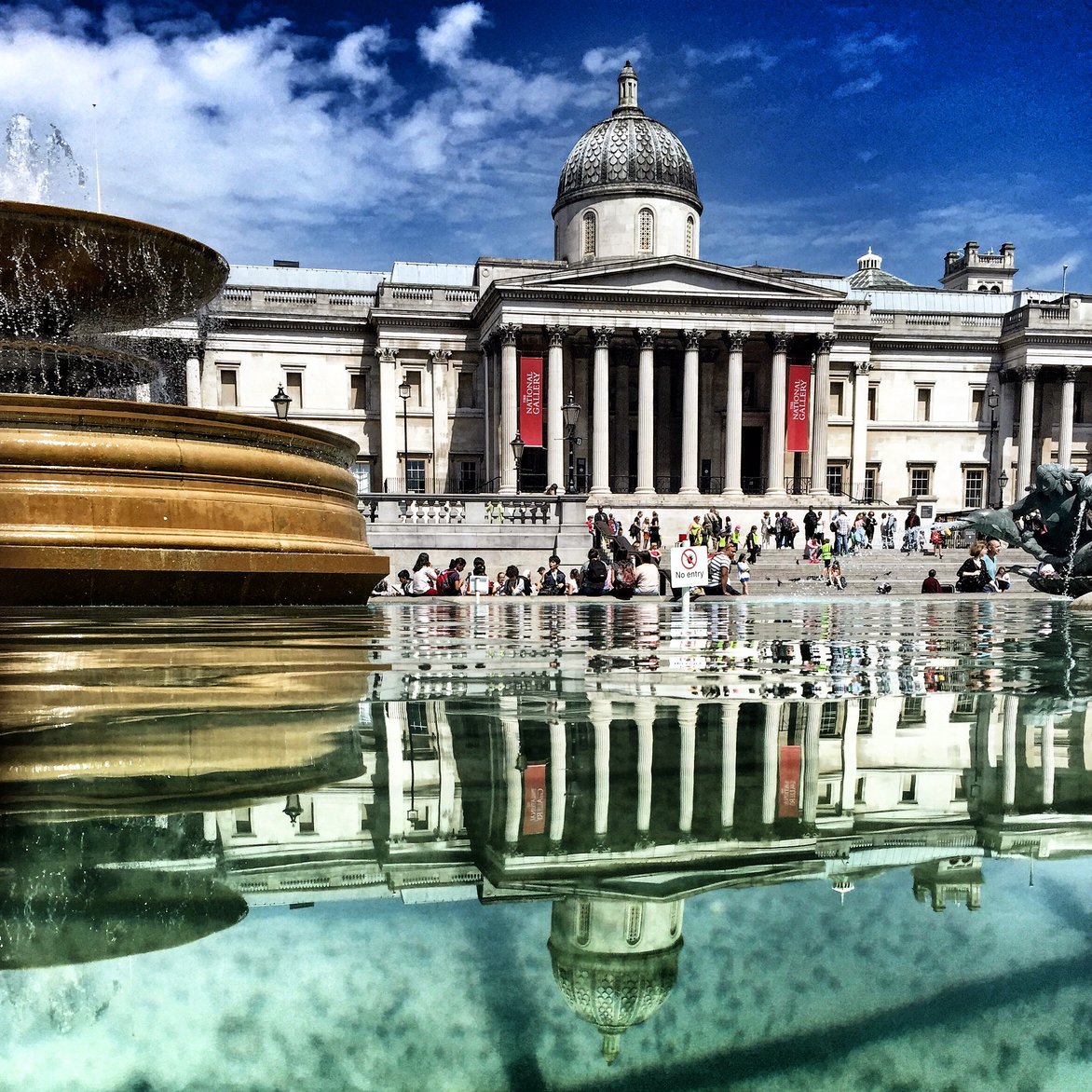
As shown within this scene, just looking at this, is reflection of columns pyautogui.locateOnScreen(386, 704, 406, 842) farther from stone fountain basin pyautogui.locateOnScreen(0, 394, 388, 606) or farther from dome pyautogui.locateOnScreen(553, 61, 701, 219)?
dome pyautogui.locateOnScreen(553, 61, 701, 219)

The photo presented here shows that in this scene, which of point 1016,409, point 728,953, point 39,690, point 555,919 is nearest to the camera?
point 728,953

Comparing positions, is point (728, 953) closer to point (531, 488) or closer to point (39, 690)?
point (39, 690)

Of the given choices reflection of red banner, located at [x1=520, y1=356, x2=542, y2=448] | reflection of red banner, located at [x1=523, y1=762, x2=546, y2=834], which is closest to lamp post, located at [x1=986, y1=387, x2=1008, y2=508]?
reflection of red banner, located at [x1=520, y1=356, x2=542, y2=448]

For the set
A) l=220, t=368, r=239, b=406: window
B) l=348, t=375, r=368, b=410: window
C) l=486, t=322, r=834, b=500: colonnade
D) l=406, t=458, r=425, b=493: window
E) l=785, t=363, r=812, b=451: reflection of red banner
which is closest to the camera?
l=486, t=322, r=834, b=500: colonnade

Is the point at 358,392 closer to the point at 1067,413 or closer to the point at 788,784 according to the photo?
the point at 1067,413

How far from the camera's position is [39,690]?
3477 millimetres

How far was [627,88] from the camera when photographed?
5097 centimetres

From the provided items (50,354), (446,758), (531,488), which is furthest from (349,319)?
(446,758)

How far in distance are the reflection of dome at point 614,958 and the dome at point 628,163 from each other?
4876cm

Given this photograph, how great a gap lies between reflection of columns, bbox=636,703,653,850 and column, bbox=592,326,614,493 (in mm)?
38218

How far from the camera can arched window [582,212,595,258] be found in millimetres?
47594

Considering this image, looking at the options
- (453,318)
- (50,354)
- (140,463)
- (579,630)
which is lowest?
(579,630)

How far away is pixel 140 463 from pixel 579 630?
356 centimetres

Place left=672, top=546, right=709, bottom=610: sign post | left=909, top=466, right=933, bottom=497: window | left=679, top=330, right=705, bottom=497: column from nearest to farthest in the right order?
left=672, top=546, right=709, bottom=610: sign post
left=679, top=330, right=705, bottom=497: column
left=909, top=466, right=933, bottom=497: window
